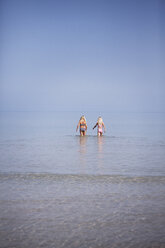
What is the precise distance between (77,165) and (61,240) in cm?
742

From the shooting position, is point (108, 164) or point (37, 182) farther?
point (108, 164)

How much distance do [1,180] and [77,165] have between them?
3.94 metres

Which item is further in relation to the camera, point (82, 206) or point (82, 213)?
point (82, 206)

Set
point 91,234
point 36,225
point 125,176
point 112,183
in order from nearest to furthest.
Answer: point 91,234 → point 36,225 → point 112,183 → point 125,176

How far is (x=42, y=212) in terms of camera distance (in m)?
6.35

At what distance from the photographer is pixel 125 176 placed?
1019 centimetres

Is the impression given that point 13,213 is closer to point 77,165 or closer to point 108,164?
point 77,165

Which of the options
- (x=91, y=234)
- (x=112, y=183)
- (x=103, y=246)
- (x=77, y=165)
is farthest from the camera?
(x=77, y=165)

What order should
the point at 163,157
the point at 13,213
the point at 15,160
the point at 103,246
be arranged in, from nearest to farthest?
1. the point at 103,246
2. the point at 13,213
3. the point at 15,160
4. the point at 163,157

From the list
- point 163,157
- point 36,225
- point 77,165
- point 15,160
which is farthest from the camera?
point 163,157

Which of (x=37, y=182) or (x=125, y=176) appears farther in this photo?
(x=125, y=176)

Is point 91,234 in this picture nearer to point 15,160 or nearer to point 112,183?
point 112,183

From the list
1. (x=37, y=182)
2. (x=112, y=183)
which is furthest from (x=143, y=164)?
(x=37, y=182)

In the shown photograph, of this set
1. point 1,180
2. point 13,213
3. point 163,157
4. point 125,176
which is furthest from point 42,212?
point 163,157
